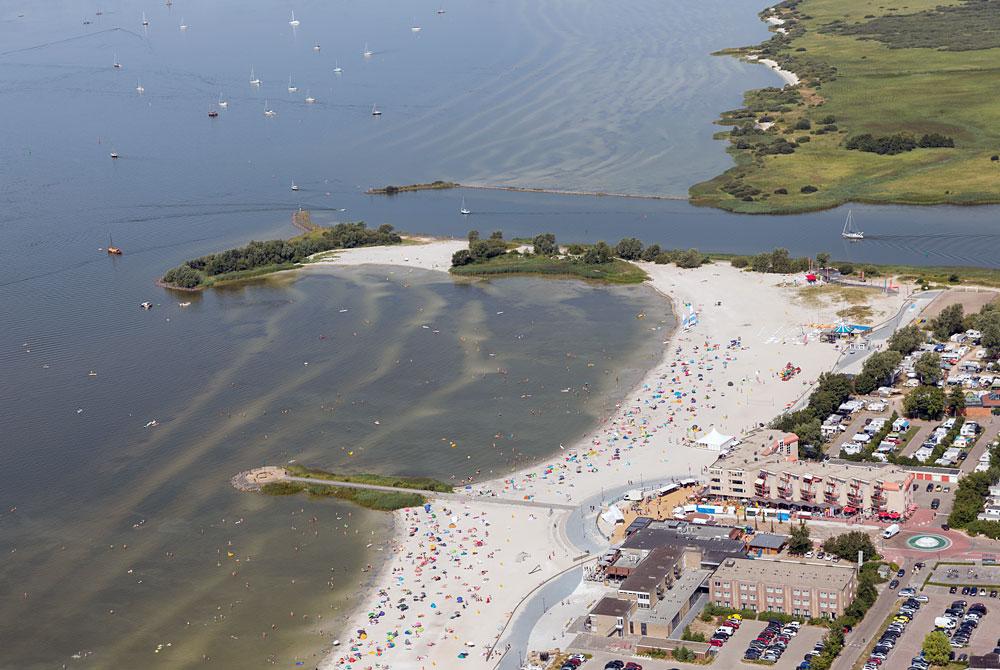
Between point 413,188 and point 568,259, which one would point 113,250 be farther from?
point 568,259

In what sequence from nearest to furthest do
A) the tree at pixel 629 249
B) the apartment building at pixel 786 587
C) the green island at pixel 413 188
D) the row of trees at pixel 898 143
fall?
1. the apartment building at pixel 786 587
2. the tree at pixel 629 249
3. the row of trees at pixel 898 143
4. the green island at pixel 413 188

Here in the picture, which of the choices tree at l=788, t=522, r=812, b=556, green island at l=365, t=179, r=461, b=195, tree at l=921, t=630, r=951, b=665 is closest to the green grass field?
green island at l=365, t=179, r=461, b=195

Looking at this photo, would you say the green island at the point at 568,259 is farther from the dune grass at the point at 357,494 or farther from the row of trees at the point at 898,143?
the dune grass at the point at 357,494

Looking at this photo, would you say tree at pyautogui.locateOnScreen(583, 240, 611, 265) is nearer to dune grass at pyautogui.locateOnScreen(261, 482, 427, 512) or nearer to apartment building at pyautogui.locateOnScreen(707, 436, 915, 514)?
apartment building at pyautogui.locateOnScreen(707, 436, 915, 514)

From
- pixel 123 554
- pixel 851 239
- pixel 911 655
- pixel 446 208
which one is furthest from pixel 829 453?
pixel 446 208

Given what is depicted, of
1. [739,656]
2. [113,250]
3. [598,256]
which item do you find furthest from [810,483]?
[113,250]

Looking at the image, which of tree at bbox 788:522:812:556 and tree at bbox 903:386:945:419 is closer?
tree at bbox 788:522:812:556

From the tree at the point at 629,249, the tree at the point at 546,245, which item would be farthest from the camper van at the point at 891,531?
the tree at the point at 546,245
